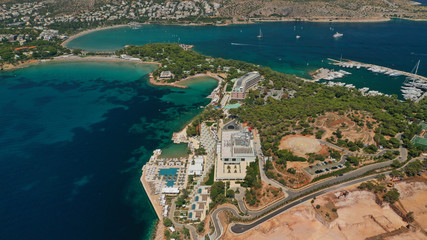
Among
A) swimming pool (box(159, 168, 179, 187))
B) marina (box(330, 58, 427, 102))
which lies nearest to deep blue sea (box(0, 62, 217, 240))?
swimming pool (box(159, 168, 179, 187))

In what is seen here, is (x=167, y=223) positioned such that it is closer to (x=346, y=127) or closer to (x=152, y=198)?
(x=152, y=198)

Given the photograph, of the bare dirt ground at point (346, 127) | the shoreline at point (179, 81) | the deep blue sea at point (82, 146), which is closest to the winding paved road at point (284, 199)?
the bare dirt ground at point (346, 127)

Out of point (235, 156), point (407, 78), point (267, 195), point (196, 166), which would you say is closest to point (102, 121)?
point (196, 166)

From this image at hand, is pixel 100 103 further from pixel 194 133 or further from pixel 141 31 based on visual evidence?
pixel 141 31

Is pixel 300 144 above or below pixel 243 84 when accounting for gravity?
below

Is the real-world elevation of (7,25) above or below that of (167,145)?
above

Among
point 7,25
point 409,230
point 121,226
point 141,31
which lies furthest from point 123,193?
point 7,25

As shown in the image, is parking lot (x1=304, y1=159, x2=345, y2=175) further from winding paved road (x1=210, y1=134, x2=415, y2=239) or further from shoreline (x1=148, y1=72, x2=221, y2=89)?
shoreline (x1=148, y1=72, x2=221, y2=89)

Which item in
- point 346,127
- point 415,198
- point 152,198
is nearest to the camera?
point 415,198
